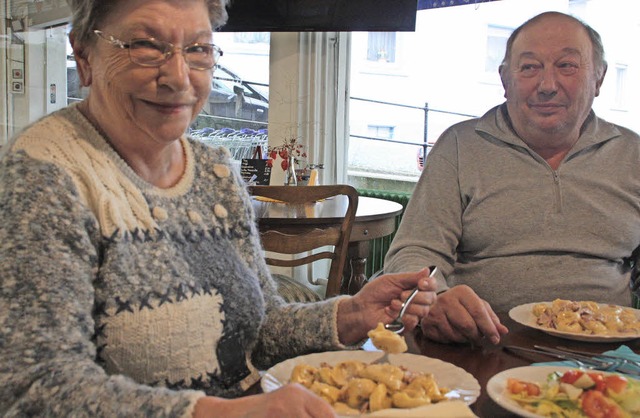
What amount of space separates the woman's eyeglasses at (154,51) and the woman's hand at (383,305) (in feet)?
1.72

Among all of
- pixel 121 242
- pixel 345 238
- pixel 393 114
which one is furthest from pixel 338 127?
pixel 121 242

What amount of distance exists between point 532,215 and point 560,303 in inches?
19.4

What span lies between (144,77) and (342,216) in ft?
6.09

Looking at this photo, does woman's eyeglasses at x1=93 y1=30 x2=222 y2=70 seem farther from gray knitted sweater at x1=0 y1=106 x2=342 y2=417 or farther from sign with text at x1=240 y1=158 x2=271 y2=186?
sign with text at x1=240 y1=158 x2=271 y2=186

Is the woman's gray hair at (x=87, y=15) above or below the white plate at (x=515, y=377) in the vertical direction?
above

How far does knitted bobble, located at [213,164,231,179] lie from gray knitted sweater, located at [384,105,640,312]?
24.1 inches

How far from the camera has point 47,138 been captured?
101 centimetres

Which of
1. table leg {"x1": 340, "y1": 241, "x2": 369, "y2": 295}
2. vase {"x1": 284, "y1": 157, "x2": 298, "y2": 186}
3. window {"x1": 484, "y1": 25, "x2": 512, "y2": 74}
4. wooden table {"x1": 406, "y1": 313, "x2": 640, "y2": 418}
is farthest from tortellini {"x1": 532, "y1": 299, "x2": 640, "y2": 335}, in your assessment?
window {"x1": 484, "y1": 25, "x2": 512, "y2": 74}

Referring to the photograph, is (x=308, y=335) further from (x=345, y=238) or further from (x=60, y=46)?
(x=60, y=46)

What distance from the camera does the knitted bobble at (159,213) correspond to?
1.12 meters

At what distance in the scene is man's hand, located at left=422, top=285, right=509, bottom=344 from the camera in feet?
4.18

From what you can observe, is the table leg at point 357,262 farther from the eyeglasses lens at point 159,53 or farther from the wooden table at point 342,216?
the eyeglasses lens at point 159,53

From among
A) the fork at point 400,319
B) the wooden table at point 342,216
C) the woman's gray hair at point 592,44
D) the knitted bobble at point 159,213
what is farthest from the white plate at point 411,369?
the wooden table at point 342,216

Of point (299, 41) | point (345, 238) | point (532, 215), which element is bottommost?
point (345, 238)
